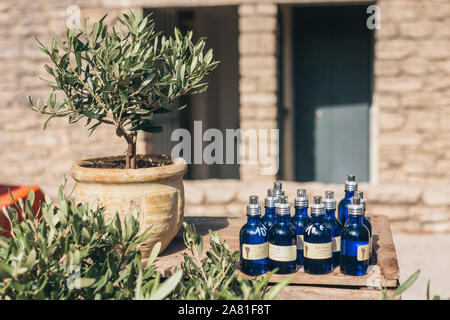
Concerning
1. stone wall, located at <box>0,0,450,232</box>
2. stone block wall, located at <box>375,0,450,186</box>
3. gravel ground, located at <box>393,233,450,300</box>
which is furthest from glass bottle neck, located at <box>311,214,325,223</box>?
stone block wall, located at <box>375,0,450,186</box>

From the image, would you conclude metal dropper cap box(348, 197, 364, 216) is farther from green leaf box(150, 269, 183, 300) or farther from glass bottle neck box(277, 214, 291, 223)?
green leaf box(150, 269, 183, 300)

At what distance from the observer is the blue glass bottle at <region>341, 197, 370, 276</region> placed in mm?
1651

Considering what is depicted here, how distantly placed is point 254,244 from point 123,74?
24.8 inches

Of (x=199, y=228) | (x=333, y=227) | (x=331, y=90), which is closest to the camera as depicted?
(x=333, y=227)

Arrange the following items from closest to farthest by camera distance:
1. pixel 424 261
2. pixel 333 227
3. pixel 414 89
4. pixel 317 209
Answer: pixel 317 209, pixel 333 227, pixel 424 261, pixel 414 89

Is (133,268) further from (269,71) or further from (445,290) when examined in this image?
(269,71)

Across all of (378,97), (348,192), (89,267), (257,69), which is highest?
(257,69)

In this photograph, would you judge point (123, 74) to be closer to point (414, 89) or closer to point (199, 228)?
point (199, 228)

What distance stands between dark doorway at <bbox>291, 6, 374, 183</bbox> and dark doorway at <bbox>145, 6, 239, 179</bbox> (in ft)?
→ 2.74

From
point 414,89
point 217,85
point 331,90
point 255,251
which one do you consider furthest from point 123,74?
point 217,85

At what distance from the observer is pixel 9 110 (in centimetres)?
508

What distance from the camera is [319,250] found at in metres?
1.64

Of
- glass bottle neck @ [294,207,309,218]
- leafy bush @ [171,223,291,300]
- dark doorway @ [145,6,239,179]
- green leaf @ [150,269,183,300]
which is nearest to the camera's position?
green leaf @ [150,269,183,300]
